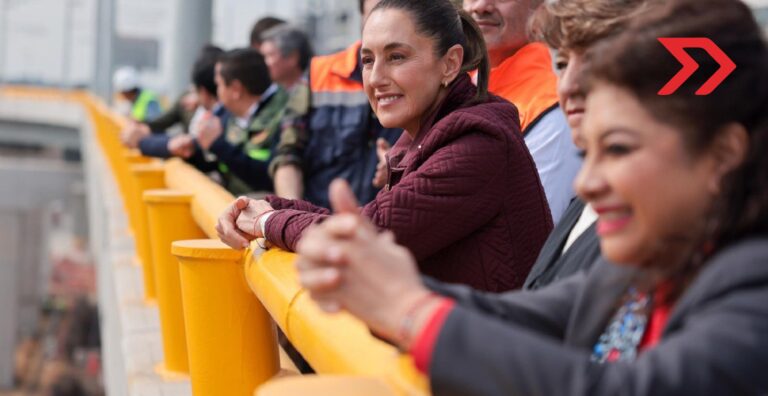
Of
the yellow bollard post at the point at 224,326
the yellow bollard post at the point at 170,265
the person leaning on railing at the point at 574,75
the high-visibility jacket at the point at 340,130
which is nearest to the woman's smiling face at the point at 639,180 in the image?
the person leaning on railing at the point at 574,75

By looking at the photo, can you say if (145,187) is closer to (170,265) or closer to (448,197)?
(170,265)

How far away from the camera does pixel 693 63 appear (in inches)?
56.9

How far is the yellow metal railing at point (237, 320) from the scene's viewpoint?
5.06ft

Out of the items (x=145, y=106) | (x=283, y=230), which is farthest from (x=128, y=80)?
(x=283, y=230)

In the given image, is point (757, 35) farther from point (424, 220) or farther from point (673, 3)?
point (424, 220)

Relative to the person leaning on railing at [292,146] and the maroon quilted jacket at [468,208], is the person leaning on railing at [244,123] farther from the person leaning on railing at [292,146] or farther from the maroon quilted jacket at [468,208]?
the maroon quilted jacket at [468,208]

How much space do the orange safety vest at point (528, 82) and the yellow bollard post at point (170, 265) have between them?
1.14 meters

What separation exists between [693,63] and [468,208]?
3.92 ft

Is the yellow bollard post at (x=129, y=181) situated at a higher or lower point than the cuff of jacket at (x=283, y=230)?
lower

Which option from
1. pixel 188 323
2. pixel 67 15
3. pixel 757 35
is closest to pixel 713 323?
pixel 757 35

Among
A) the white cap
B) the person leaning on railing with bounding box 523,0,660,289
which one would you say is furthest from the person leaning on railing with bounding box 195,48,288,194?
the white cap

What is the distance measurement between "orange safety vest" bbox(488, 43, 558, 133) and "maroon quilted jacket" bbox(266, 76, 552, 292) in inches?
30.9

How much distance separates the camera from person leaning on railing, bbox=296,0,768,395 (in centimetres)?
132

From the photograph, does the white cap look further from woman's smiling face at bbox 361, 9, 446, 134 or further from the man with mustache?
woman's smiling face at bbox 361, 9, 446, 134
